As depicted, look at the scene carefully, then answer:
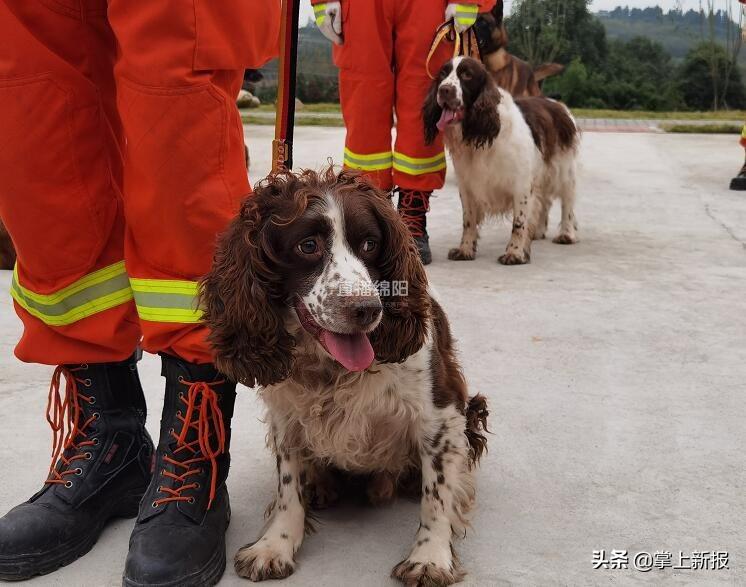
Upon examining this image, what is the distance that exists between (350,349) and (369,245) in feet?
0.81

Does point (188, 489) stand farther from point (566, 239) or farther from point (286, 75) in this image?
point (566, 239)

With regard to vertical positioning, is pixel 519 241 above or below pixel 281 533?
above

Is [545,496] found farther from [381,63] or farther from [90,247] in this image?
[381,63]

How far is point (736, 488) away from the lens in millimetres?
2477

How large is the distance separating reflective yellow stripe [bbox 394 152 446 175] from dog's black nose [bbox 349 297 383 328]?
127 inches

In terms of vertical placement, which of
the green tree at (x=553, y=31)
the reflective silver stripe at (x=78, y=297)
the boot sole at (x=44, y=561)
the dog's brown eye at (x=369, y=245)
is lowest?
the boot sole at (x=44, y=561)

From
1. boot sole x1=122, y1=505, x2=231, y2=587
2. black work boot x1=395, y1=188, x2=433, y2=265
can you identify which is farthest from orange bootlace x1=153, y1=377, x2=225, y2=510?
black work boot x1=395, y1=188, x2=433, y2=265

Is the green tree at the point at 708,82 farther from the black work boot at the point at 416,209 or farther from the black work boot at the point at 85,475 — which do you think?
the black work boot at the point at 85,475

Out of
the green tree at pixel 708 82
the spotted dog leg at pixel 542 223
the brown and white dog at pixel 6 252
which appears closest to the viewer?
the brown and white dog at pixel 6 252

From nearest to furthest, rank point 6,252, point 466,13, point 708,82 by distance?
point 466,13 < point 6,252 < point 708,82

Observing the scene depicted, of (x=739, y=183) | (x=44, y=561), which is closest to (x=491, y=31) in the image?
(x=739, y=183)

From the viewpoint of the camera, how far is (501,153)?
18.3 ft

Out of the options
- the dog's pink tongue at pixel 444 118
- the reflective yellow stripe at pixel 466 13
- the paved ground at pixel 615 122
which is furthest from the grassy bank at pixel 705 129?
the reflective yellow stripe at pixel 466 13

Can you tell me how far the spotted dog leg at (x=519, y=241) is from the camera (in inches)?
212
